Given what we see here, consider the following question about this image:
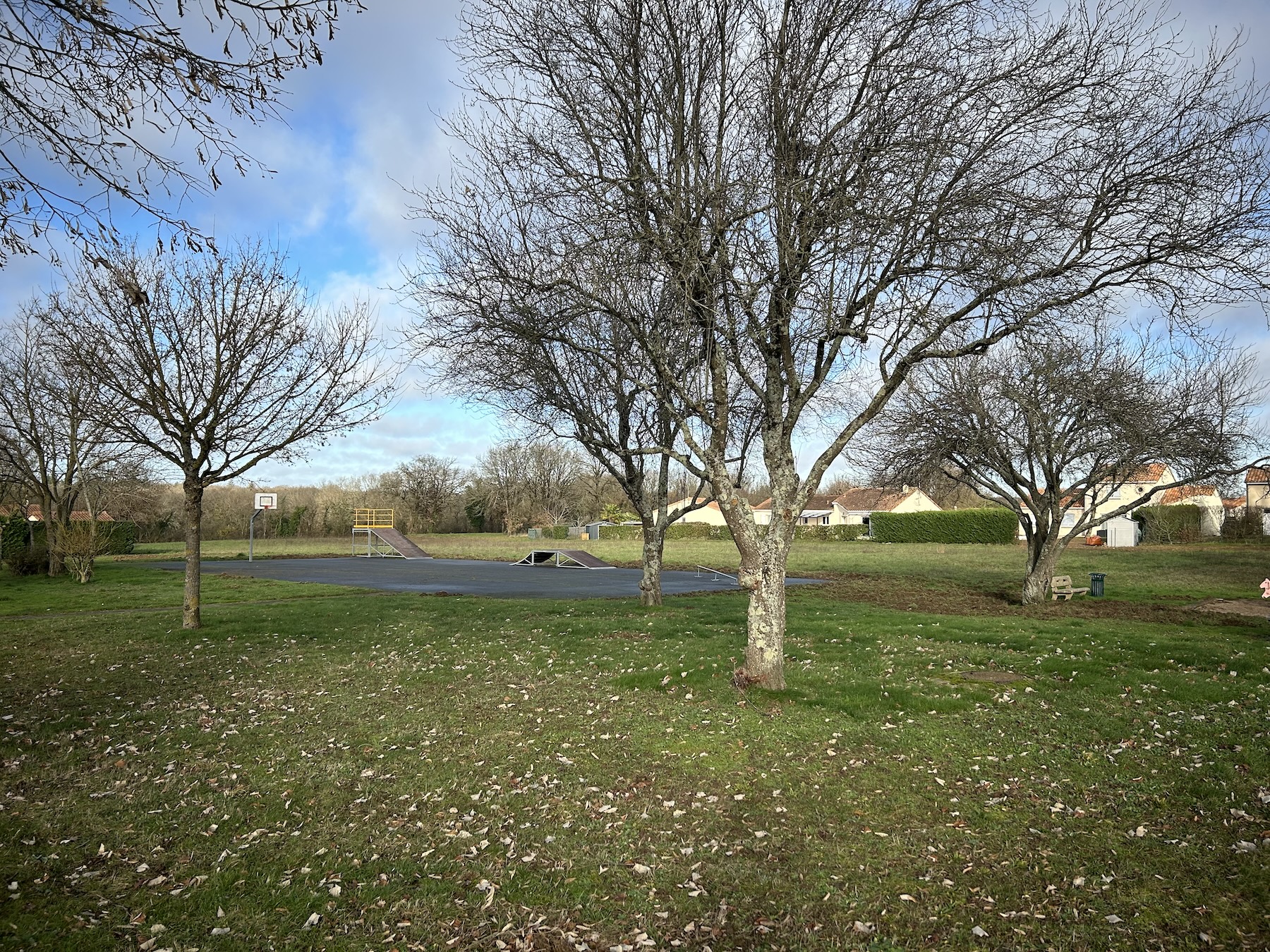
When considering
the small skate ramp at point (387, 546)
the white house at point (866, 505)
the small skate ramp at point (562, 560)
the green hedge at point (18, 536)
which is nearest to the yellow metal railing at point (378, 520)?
the small skate ramp at point (387, 546)

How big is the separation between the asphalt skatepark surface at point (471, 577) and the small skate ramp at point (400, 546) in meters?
3.31

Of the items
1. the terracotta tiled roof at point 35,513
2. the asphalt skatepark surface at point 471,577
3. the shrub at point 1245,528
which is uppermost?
the terracotta tiled roof at point 35,513

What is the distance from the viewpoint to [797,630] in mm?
12820

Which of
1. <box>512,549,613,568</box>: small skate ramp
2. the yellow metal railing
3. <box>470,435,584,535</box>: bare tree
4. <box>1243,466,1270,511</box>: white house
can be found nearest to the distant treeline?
<box>470,435,584,535</box>: bare tree

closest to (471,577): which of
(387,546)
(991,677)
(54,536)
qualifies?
(54,536)

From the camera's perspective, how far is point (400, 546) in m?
41.7

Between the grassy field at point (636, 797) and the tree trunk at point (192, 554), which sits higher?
the tree trunk at point (192, 554)

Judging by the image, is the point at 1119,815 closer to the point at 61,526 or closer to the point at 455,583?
the point at 455,583

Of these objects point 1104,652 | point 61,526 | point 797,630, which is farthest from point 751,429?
point 61,526

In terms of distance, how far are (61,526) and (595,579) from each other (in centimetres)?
1856

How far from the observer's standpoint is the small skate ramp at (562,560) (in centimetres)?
3281

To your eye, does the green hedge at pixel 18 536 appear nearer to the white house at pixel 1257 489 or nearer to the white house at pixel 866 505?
the white house at pixel 866 505

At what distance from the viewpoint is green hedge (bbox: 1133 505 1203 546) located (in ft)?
137

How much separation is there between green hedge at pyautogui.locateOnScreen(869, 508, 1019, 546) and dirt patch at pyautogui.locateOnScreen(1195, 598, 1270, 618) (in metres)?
31.9
